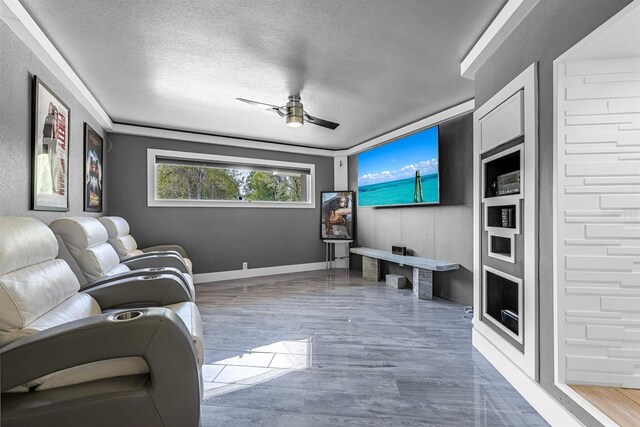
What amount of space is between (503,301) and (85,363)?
2514mm

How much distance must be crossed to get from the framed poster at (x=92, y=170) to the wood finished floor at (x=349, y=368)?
1782 mm

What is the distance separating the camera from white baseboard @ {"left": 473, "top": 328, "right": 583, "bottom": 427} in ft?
5.04

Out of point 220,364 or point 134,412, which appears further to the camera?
point 220,364

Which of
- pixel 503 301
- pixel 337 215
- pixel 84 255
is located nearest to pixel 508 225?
pixel 503 301

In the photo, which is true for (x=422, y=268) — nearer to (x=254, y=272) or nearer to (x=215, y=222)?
(x=254, y=272)

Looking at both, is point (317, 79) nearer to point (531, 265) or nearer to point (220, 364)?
point (531, 265)

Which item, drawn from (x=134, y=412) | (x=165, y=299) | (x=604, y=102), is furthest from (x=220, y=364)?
(x=604, y=102)

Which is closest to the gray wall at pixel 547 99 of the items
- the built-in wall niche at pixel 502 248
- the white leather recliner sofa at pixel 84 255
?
the built-in wall niche at pixel 502 248

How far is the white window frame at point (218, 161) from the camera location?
14.9 ft

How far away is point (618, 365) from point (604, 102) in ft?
4.65

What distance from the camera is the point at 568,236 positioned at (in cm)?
159

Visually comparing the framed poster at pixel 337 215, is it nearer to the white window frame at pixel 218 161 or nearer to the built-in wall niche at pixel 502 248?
the white window frame at pixel 218 161

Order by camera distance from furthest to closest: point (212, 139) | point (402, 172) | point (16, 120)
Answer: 1. point (212, 139)
2. point (402, 172)
3. point (16, 120)

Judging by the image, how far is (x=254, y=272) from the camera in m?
5.33
